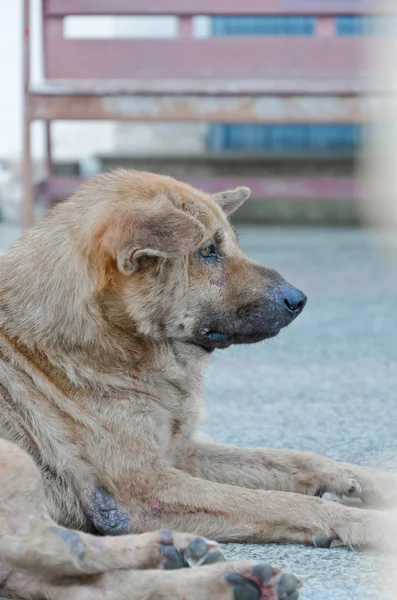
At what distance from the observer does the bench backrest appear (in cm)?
797

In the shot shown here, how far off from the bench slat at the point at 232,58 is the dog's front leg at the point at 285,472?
559 cm

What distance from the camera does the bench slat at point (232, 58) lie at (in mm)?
8047

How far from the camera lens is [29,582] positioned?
7.12ft

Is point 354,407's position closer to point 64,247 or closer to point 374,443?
point 374,443

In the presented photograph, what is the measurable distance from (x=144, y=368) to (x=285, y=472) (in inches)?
21.2

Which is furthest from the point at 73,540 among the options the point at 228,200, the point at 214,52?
the point at 214,52

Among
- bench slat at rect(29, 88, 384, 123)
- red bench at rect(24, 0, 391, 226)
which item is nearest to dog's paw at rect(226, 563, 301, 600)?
bench slat at rect(29, 88, 384, 123)

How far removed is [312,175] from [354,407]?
21.3ft

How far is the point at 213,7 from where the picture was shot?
26.5ft

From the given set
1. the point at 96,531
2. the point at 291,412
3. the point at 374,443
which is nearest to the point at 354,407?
the point at 291,412

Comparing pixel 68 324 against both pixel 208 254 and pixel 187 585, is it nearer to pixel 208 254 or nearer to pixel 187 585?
pixel 208 254

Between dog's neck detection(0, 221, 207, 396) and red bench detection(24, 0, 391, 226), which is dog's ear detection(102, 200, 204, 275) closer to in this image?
dog's neck detection(0, 221, 207, 396)

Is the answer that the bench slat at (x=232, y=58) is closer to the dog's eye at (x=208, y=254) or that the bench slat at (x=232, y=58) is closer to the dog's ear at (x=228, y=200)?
the dog's ear at (x=228, y=200)

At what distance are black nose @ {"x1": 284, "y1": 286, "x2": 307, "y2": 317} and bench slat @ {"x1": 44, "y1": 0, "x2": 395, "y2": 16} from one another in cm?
561
